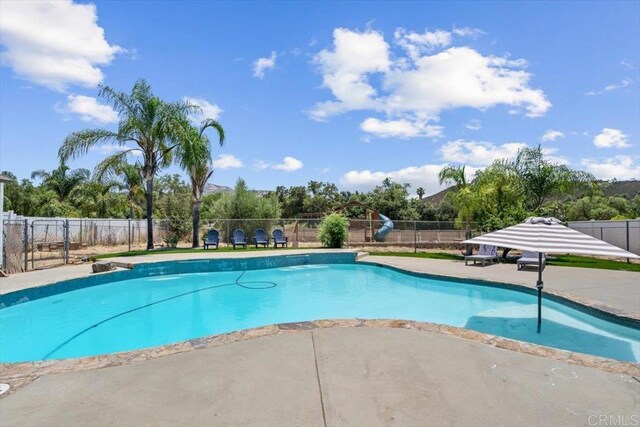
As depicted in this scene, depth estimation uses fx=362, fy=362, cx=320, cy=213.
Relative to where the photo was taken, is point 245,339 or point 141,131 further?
point 141,131

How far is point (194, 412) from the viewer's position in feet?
8.01

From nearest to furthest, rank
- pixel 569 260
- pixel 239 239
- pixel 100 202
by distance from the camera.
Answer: pixel 569 260, pixel 239 239, pixel 100 202

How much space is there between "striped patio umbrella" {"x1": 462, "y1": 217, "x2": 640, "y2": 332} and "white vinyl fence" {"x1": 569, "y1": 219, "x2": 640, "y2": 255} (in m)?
13.0

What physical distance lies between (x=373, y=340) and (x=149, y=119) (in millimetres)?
15709

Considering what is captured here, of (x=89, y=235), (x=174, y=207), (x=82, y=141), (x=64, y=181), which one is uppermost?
(x=64, y=181)

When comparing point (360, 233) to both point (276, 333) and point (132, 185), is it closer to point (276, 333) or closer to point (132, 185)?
point (276, 333)

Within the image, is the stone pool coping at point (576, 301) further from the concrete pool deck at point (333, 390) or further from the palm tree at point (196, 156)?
the palm tree at point (196, 156)

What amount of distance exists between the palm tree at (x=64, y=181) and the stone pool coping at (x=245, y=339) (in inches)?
1400

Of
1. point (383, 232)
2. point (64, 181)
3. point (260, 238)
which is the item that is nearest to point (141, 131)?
point (260, 238)

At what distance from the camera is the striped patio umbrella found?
4674mm

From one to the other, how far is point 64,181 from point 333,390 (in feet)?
128

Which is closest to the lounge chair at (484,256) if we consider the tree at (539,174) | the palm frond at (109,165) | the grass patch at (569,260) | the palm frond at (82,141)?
the grass patch at (569,260)

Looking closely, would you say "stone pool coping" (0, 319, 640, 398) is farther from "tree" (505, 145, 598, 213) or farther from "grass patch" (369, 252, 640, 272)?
"tree" (505, 145, 598, 213)

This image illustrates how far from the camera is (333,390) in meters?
2.76
